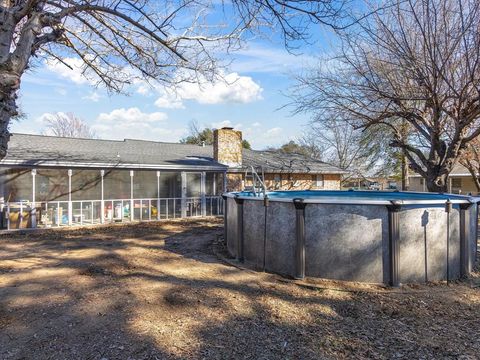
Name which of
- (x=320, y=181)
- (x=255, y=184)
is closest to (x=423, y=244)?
(x=255, y=184)

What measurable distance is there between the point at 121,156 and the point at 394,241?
488 inches

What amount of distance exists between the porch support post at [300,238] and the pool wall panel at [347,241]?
A: 7cm

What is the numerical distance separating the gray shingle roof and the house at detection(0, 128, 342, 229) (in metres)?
0.03

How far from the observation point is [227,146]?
18.5 metres

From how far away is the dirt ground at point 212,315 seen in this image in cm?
348

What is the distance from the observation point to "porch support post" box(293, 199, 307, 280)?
5.65m

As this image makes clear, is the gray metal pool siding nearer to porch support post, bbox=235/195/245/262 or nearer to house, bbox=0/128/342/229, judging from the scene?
porch support post, bbox=235/195/245/262

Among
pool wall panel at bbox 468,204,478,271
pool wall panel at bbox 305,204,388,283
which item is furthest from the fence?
pool wall panel at bbox 468,204,478,271

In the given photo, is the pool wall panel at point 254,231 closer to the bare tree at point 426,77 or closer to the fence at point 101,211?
the bare tree at point 426,77

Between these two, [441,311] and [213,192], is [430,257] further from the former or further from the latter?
[213,192]

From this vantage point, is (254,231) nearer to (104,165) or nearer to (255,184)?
(104,165)

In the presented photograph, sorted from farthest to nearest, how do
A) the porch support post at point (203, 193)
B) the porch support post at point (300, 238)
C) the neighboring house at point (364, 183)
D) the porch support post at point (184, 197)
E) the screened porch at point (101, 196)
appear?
the neighboring house at point (364, 183) < the porch support post at point (203, 193) < the porch support post at point (184, 197) < the screened porch at point (101, 196) < the porch support post at point (300, 238)

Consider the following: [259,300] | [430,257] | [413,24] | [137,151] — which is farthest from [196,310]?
[137,151]

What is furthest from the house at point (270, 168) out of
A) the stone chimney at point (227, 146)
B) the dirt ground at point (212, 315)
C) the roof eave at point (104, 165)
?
the dirt ground at point (212, 315)
